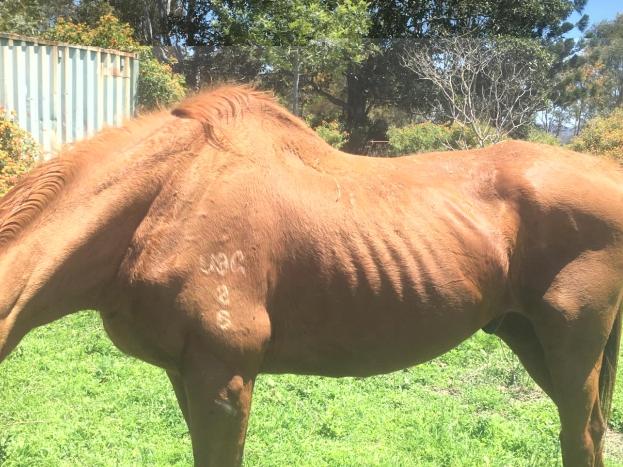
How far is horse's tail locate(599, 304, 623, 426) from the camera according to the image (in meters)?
2.49

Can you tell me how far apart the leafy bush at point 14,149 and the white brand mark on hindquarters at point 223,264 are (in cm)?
424

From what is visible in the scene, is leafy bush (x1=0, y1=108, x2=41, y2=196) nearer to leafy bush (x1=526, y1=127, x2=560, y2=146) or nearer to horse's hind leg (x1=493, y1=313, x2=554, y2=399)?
horse's hind leg (x1=493, y1=313, x2=554, y2=399)

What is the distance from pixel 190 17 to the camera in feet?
69.3

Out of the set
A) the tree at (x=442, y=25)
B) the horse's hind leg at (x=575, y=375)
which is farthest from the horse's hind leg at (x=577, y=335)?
the tree at (x=442, y=25)

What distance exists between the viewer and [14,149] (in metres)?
5.58

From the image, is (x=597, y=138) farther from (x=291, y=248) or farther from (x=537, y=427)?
(x=291, y=248)

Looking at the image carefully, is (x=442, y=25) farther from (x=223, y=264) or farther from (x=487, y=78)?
(x=223, y=264)

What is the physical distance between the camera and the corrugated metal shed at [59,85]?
6426mm

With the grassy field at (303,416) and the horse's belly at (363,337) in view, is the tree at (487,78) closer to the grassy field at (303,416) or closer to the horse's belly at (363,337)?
the grassy field at (303,416)

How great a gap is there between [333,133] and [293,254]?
13.0 metres

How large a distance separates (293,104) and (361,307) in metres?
12.4

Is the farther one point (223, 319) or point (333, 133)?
point (333, 133)

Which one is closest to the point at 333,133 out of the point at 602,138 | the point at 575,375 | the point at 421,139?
the point at 421,139

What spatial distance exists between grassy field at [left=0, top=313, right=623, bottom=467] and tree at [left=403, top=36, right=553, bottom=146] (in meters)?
9.57
